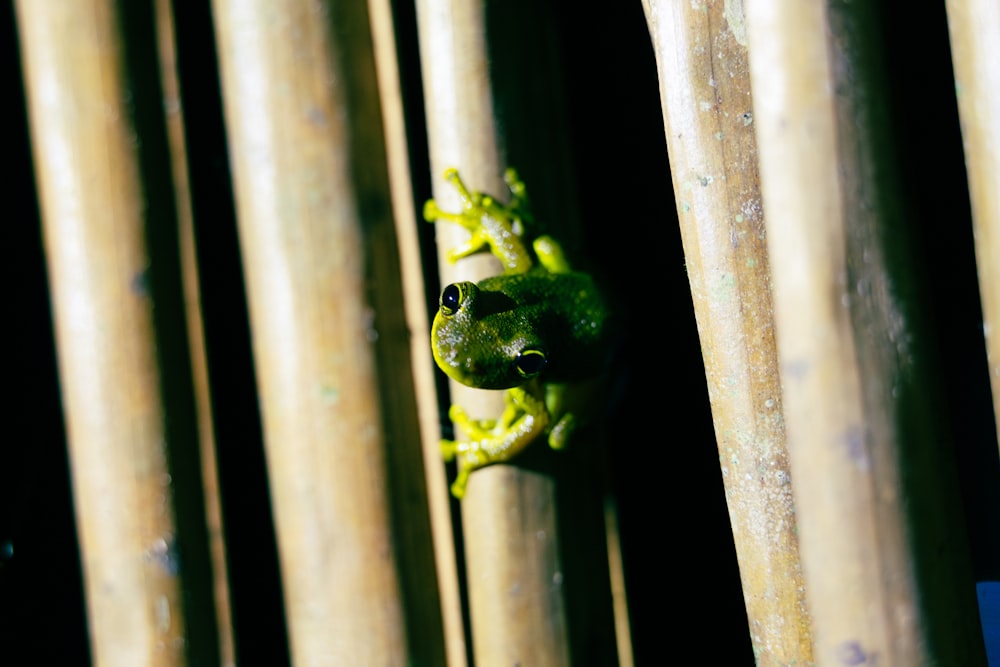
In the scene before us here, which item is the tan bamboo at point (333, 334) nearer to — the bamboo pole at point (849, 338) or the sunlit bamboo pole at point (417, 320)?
the sunlit bamboo pole at point (417, 320)

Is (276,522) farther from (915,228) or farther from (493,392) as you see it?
(915,228)

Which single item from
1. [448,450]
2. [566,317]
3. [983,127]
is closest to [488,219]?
[566,317]

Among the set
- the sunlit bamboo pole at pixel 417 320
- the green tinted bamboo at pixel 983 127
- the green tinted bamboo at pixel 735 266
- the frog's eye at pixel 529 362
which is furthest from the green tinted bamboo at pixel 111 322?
the green tinted bamboo at pixel 983 127

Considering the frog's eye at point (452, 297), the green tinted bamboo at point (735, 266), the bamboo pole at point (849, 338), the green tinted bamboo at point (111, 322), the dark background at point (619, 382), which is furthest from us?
→ the dark background at point (619, 382)

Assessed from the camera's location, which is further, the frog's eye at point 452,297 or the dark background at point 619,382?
the dark background at point 619,382

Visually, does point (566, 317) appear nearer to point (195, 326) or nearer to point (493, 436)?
point (493, 436)

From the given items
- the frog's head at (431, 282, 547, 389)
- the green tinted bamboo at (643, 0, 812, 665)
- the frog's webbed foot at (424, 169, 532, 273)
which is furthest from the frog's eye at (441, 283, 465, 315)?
the green tinted bamboo at (643, 0, 812, 665)
